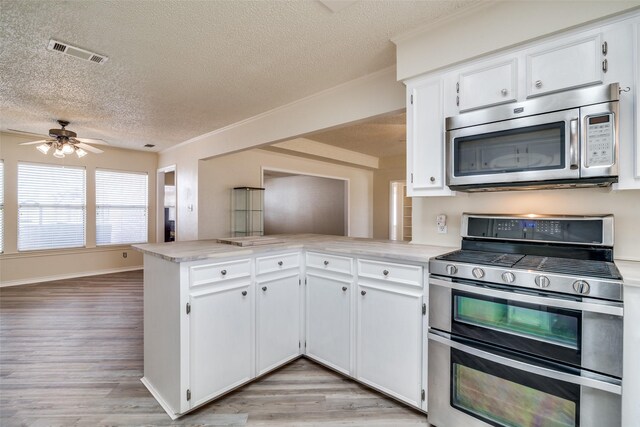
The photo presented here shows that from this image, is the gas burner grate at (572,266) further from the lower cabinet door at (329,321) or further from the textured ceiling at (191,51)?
the textured ceiling at (191,51)

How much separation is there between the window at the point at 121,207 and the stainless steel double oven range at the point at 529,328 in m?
6.59

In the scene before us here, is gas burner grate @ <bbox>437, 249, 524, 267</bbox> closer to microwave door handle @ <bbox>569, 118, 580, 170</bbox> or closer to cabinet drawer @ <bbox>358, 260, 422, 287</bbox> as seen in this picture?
cabinet drawer @ <bbox>358, 260, 422, 287</bbox>

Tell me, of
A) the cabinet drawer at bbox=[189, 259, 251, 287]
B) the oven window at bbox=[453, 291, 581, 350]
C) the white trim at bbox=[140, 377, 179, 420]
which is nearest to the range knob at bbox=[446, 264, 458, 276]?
the oven window at bbox=[453, 291, 581, 350]

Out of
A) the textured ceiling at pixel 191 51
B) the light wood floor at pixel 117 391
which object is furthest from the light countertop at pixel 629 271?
the textured ceiling at pixel 191 51

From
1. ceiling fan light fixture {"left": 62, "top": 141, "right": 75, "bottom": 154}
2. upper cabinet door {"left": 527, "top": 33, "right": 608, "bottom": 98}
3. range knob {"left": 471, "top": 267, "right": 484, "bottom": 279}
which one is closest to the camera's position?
upper cabinet door {"left": 527, "top": 33, "right": 608, "bottom": 98}

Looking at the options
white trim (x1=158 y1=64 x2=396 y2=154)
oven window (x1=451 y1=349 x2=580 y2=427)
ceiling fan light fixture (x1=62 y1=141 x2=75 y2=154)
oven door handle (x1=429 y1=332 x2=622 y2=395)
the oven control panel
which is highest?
white trim (x1=158 y1=64 x2=396 y2=154)

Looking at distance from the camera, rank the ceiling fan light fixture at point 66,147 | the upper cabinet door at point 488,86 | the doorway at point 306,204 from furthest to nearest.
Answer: the doorway at point 306,204 → the ceiling fan light fixture at point 66,147 → the upper cabinet door at point 488,86

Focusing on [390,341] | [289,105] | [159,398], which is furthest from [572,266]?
[289,105]

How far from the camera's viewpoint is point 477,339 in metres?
1.61

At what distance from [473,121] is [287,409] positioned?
216 centimetres

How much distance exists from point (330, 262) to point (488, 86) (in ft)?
5.13

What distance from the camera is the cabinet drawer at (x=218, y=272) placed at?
1925mm

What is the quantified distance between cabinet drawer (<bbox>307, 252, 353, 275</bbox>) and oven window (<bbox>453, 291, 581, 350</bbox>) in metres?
0.79

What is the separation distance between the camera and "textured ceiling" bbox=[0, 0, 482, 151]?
181cm
